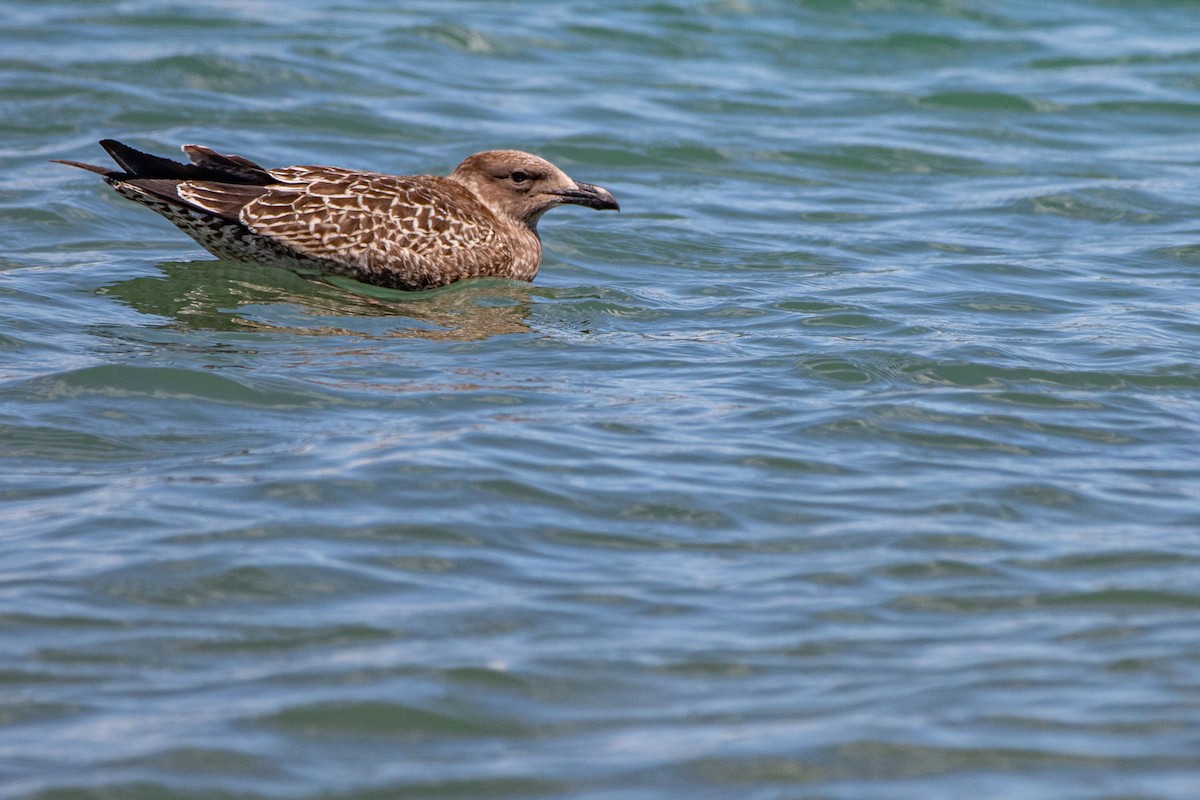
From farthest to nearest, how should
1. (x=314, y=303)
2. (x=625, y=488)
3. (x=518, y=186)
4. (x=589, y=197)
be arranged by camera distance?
1. (x=518, y=186)
2. (x=589, y=197)
3. (x=314, y=303)
4. (x=625, y=488)

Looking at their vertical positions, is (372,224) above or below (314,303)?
above

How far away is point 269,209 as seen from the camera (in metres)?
10.1

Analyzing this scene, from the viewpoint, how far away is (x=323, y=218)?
10.1 m

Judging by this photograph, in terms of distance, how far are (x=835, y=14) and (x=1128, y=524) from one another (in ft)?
49.1

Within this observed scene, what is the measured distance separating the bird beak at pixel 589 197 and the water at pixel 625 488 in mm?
532

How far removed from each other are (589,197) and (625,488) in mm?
4369

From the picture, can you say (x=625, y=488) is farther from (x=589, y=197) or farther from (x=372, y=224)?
(x=589, y=197)

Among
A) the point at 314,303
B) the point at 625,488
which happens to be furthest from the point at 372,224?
the point at 625,488

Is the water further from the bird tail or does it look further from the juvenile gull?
the bird tail

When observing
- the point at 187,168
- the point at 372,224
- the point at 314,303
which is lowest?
the point at 314,303

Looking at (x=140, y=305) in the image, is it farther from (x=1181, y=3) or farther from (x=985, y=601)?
(x=1181, y=3)

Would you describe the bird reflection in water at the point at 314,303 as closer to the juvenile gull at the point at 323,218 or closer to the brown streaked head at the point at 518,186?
the juvenile gull at the point at 323,218

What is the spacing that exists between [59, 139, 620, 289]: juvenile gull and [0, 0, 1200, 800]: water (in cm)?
24

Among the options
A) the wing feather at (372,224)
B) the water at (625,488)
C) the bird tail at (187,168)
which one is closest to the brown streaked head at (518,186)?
the wing feather at (372,224)
